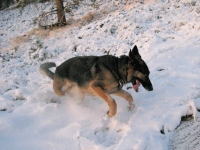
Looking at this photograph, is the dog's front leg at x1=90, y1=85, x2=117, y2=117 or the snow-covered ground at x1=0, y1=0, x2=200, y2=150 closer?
the snow-covered ground at x1=0, y1=0, x2=200, y2=150

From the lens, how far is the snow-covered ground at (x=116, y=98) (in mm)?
3938

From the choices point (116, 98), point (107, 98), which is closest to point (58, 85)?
point (116, 98)

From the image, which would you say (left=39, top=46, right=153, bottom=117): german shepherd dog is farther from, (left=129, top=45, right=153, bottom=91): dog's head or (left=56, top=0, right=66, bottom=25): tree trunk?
(left=56, top=0, right=66, bottom=25): tree trunk

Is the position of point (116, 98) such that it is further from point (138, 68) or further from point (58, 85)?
point (58, 85)

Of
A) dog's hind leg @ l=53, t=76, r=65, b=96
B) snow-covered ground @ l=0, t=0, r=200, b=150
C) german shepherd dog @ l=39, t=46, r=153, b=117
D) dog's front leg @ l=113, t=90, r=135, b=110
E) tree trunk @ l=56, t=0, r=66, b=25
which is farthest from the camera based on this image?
tree trunk @ l=56, t=0, r=66, b=25

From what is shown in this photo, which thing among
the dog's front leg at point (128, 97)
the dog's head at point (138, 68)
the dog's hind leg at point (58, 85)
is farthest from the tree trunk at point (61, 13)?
the dog's head at point (138, 68)

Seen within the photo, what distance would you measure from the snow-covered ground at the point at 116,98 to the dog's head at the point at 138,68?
0.52 meters

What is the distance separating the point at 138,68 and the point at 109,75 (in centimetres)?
57

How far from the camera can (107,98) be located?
4.60 m

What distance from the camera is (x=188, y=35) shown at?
7984mm

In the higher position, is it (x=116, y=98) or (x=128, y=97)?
(x=128, y=97)

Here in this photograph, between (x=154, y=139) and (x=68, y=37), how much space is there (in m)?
7.48

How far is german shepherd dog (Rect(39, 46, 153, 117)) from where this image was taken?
4.53 metres

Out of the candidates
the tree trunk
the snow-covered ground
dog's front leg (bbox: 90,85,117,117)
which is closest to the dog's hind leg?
the snow-covered ground
